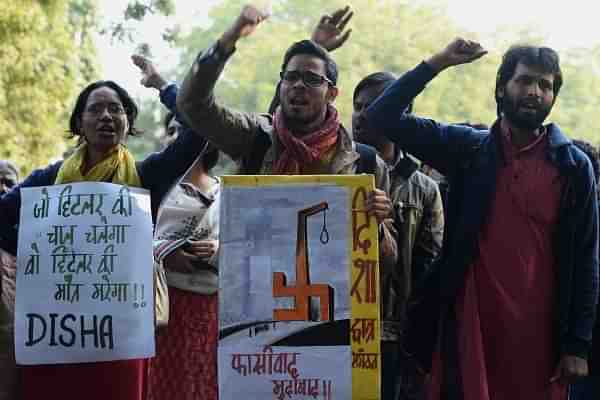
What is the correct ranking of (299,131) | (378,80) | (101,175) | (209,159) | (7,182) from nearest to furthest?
1. (299,131)
2. (101,175)
3. (378,80)
4. (209,159)
5. (7,182)

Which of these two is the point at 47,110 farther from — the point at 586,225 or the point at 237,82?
the point at 237,82

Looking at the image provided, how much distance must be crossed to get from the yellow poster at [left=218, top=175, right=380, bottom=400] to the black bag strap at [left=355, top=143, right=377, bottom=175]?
0.93 ft

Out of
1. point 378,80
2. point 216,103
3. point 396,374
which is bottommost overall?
point 396,374

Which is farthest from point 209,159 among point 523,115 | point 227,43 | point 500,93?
point 523,115

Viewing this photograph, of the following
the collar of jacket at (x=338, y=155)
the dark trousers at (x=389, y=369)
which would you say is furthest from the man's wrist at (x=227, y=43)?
the dark trousers at (x=389, y=369)

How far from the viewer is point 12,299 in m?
5.88

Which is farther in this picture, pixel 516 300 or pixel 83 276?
pixel 83 276

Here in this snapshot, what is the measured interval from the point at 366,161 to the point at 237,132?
0.60 m

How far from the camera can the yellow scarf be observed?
5879mm

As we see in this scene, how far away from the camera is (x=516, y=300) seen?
5434 millimetres

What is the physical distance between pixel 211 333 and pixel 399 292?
49.3 inches

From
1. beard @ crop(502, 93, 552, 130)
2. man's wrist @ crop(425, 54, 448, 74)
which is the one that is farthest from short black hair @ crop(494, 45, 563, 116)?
man's wrist @ crop(425, 54, 448, 74)

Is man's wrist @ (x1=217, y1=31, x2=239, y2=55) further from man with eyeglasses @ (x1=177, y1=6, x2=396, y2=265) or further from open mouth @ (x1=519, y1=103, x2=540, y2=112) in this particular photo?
open mouth @ (x1=519, y1=103, x2=540, y2=112)

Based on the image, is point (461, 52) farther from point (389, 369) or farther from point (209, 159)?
point (209, 159)
